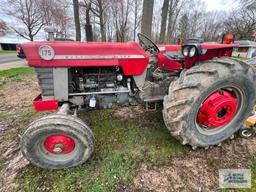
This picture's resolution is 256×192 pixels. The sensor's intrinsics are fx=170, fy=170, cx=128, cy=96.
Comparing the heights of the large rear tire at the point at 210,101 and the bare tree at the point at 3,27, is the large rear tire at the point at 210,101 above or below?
below

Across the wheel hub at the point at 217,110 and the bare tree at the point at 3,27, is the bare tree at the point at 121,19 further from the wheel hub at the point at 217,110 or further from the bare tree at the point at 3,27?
the wheel hub at the point at 217,110

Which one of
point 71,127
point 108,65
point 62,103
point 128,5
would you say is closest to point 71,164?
point 71,127

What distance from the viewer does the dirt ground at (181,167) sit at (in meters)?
1.90

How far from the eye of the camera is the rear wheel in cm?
182

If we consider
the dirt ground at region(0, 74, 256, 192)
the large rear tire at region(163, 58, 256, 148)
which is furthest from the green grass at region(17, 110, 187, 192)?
the large rear tire at region(163, 58, 256, 148)

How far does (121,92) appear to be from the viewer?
8.29 feet

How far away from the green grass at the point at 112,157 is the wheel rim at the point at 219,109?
1.58 ft

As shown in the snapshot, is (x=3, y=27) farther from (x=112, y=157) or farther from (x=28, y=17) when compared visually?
(x=112, y=157)

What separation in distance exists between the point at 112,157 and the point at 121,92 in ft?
3.01

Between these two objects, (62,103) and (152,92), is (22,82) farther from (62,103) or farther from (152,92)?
(152,92)

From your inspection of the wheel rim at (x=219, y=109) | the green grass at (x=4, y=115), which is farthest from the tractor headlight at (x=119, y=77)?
the green grass at (x=4, y=115)

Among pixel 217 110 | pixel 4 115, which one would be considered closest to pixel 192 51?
pixel 217 110

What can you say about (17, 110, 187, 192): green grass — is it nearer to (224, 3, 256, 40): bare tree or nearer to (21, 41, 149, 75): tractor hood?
(21, 41, 149, 75): tractor hood

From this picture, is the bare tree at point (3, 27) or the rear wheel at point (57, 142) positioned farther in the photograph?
the bare tree at point (3, 27)
